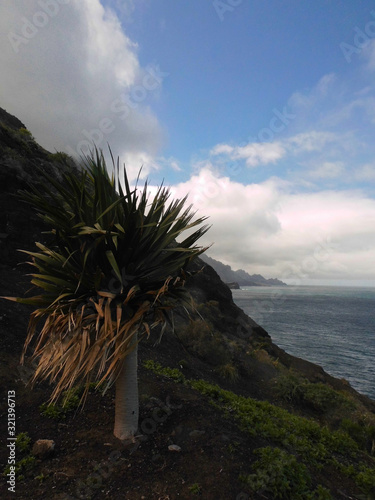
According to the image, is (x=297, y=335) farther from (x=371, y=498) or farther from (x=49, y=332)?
(x=49, y=332)

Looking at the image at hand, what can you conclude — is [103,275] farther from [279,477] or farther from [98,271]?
[279,477]

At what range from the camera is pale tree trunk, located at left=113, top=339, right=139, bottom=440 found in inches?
165

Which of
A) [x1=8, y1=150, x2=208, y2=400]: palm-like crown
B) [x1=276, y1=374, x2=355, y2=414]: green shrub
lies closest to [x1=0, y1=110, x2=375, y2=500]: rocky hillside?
[x1=8, y1=150, x2=208, y2=400]: palm-like crown

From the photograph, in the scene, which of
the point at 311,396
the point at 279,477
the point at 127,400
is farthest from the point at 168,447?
the point at 311,396

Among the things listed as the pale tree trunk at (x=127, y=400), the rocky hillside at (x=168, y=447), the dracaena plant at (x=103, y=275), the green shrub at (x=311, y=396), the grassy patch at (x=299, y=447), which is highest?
the dracaena plant at (x=103, y=275)

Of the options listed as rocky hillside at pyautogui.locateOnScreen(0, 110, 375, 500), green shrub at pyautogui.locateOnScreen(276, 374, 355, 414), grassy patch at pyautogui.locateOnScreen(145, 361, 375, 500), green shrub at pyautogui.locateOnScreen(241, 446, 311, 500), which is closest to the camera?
rocky hillside at pyautogui.locateOnScreen(0, 110, 375, 500)

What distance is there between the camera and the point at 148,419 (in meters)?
4.70

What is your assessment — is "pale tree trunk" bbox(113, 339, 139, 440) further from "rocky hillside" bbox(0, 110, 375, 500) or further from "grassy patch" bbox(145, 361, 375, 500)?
"grassy patch" bbox(145, 361, 375, 500)

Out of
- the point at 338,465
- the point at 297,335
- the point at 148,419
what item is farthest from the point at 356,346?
the point at 148,419

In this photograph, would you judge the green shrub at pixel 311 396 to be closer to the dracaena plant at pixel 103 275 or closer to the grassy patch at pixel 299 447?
the grassy patch at pixel 299 447

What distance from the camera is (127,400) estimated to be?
4195 mm

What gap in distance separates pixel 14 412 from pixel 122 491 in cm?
244

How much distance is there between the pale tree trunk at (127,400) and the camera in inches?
165

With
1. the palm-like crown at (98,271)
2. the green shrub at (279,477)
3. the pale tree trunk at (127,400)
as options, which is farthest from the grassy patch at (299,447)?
the palm-like crown at (98,271)
